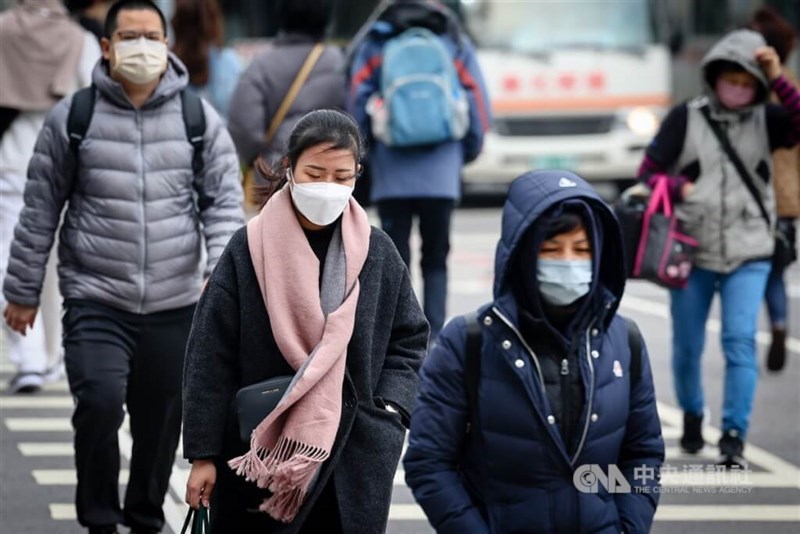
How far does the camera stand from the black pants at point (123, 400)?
6.07m

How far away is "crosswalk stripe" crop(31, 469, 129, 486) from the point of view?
7.57 meters

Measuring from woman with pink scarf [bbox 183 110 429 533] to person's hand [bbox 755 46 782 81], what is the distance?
11.5 ft

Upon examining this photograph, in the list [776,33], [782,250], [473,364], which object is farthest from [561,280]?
[776,33]

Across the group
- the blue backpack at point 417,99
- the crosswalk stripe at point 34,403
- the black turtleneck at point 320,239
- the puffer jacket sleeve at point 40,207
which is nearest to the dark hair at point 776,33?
the blue backpack at point 417,99

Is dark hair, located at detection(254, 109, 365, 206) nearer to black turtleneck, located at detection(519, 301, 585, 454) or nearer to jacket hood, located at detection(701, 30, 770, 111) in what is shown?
black turtleneck, located at detection(519, 301, 585, 454)

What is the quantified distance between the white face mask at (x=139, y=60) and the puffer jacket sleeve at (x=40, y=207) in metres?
0.22

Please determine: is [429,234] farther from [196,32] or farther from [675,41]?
[675,41]

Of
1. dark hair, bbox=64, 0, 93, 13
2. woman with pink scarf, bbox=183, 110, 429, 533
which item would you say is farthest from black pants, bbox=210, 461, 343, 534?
dark hair, bbox=64, 0, 93, 13

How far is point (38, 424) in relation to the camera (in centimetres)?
873

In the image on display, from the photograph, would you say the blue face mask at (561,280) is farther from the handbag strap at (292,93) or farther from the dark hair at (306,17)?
the dark hair at (306,17)

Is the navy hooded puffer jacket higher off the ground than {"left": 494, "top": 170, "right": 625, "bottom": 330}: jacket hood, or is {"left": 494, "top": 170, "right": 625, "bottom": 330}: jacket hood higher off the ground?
{"left": 494, "top": 170, "right": 625, "bottom": 330}: jacket hood

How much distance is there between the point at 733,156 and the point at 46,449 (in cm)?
325

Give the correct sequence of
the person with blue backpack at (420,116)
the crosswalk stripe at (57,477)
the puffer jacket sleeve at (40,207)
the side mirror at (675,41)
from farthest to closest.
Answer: the side mirror at (675,41)
the person with blue backpack at (420,116)
the crosswalk stripe at (57,477)
the puffer jacket sleeve at (40,207)

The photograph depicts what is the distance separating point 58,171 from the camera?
6.18 m
